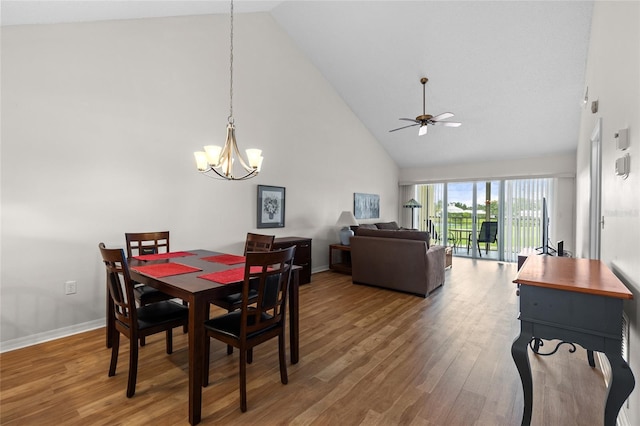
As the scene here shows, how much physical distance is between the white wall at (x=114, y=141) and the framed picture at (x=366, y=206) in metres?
2.25

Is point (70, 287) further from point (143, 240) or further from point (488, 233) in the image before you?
point (488, 233)

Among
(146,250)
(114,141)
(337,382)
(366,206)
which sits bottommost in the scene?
(337,382)

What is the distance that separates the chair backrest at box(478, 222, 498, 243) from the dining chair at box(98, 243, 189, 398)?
7249 mm

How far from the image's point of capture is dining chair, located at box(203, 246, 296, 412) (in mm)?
1855

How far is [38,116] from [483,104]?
6315mm

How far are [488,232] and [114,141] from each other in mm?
7651

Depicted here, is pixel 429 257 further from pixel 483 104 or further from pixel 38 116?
pixel 38 116

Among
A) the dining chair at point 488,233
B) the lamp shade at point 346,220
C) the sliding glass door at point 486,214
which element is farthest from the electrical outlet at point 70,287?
the dining chair at point 488,233

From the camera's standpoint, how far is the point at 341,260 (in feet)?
19.8

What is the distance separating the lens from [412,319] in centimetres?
337

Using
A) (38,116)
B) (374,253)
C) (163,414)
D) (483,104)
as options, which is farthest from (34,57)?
(483,104)

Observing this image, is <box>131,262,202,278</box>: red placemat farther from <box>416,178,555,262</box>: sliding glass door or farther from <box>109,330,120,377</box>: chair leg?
<box>416,178,555,262</box>: sliding glass door

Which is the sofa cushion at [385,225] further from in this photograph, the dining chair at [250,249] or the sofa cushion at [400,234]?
the dining chair at [250,249]

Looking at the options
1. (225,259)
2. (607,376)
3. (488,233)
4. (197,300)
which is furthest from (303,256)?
(488,233)
